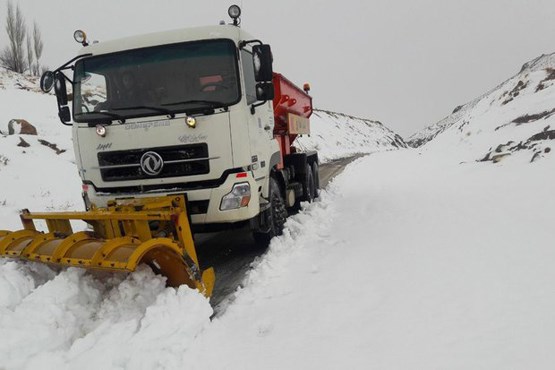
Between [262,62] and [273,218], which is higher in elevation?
[262,62]

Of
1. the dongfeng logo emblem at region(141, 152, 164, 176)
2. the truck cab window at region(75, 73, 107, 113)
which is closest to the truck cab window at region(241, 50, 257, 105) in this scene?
the dongfeng logo emblem at region(141, 152, 164, 176)

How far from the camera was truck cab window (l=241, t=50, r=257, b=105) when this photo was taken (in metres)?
4.65

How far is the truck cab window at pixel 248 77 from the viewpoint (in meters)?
4.65

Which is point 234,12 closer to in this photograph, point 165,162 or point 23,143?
point 165,162

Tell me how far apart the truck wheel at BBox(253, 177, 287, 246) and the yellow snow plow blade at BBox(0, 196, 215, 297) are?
1.52 metres

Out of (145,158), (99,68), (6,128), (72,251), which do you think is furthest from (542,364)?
(6,128)

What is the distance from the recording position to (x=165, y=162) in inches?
171

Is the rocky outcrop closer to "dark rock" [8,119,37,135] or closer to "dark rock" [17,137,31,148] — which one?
"dark rock" [8,119,37,135]

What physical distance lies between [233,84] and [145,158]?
1.29m

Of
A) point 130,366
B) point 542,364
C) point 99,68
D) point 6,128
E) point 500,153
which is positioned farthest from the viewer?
point 6,128

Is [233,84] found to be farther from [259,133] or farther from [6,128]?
[6,128]

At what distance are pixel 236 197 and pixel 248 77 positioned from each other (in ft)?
4.96

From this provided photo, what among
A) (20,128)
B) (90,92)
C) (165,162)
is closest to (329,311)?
(165,162)

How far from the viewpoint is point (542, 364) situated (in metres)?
2.39
